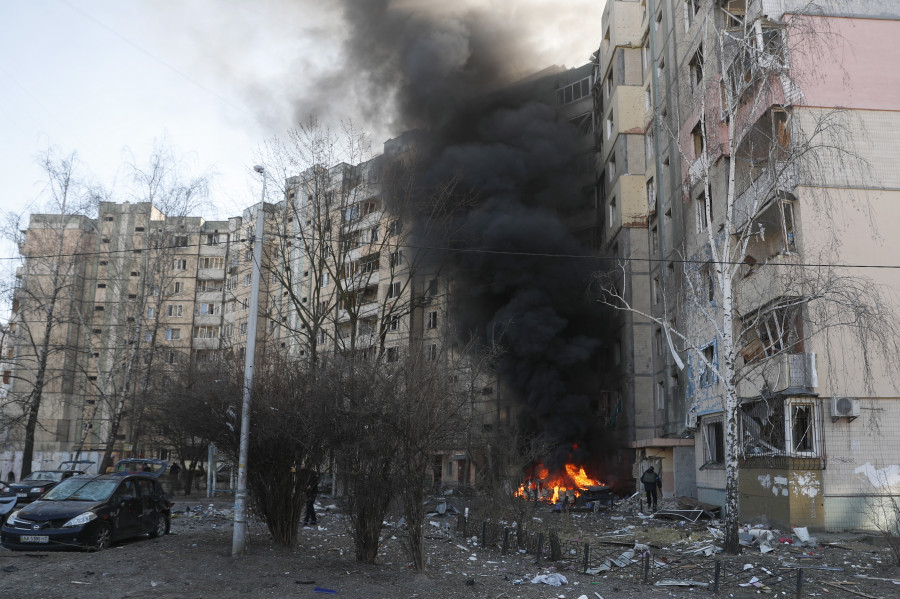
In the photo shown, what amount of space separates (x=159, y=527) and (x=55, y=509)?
287 centimetres

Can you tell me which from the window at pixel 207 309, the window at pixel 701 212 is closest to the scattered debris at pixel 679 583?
the window at pixel 701 212

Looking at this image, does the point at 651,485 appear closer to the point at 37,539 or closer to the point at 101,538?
the point at 101,538

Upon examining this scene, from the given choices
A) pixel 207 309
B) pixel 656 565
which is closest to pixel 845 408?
pixel 656 565

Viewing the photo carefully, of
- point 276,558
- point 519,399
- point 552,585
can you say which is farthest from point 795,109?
point 519,399

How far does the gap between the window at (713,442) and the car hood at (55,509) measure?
17.5 meters

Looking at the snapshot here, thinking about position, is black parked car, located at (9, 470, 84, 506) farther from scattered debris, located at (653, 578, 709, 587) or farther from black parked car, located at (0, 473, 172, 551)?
scattered debris, located at (653, 578, 709, 587)

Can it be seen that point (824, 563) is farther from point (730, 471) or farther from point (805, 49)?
point (805, 49)

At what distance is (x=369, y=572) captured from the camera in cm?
1065

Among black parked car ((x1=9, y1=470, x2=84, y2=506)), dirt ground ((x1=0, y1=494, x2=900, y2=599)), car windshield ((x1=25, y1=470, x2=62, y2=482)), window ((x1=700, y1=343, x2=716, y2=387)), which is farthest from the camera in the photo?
car windshield ((x1=25, y1=470, x2=62, y2=482))

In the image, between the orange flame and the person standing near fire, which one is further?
the orange flame

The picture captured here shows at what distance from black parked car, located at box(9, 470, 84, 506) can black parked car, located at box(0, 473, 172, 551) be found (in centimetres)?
730

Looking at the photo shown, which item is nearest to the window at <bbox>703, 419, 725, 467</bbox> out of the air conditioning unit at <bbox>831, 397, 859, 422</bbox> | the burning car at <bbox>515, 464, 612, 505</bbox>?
the air conditioning unit at <bbox>831, 397, 859, 422</bbox>

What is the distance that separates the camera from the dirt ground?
949cm

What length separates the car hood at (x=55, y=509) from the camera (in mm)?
12312
